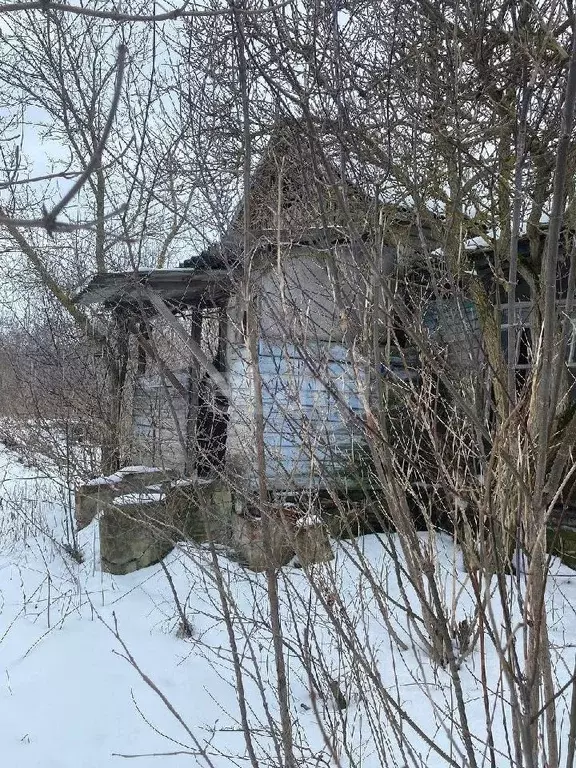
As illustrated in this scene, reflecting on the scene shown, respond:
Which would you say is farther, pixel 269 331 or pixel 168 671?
pixel 269 331

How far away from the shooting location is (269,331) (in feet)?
22.2

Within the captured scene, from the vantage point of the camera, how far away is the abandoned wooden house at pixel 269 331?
158 cm

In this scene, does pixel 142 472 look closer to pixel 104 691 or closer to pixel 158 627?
pixel 158 627

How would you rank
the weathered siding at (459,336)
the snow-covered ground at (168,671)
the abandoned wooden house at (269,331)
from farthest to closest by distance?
1. the snow-covered ground at (168,671)
2. the abandoned wooden house at (269,331)
3. the weathered siding at (459,336)

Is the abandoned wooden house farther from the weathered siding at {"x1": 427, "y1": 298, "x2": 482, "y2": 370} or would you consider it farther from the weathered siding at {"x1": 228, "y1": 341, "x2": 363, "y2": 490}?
the weathered siding at {"x1": 427, "y1": 298, "x2": 482, "y2": 370}

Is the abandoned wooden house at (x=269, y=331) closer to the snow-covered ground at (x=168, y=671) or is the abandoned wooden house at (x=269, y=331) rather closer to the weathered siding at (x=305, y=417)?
the weathered siding at (x=305, y=417)

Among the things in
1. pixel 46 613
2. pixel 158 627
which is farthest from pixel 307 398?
pixel 46 613

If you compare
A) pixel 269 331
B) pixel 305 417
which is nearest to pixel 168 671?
pixel 269 331

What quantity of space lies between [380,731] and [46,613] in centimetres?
475

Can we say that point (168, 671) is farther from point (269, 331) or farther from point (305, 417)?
point (305, 417)

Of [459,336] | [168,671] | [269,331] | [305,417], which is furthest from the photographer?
[269,331]

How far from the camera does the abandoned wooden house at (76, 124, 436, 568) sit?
62.3 inches

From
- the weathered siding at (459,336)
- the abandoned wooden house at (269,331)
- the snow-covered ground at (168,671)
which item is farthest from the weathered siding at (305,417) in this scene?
the snow-covered ground at (168,671)

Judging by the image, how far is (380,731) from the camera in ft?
5.78
